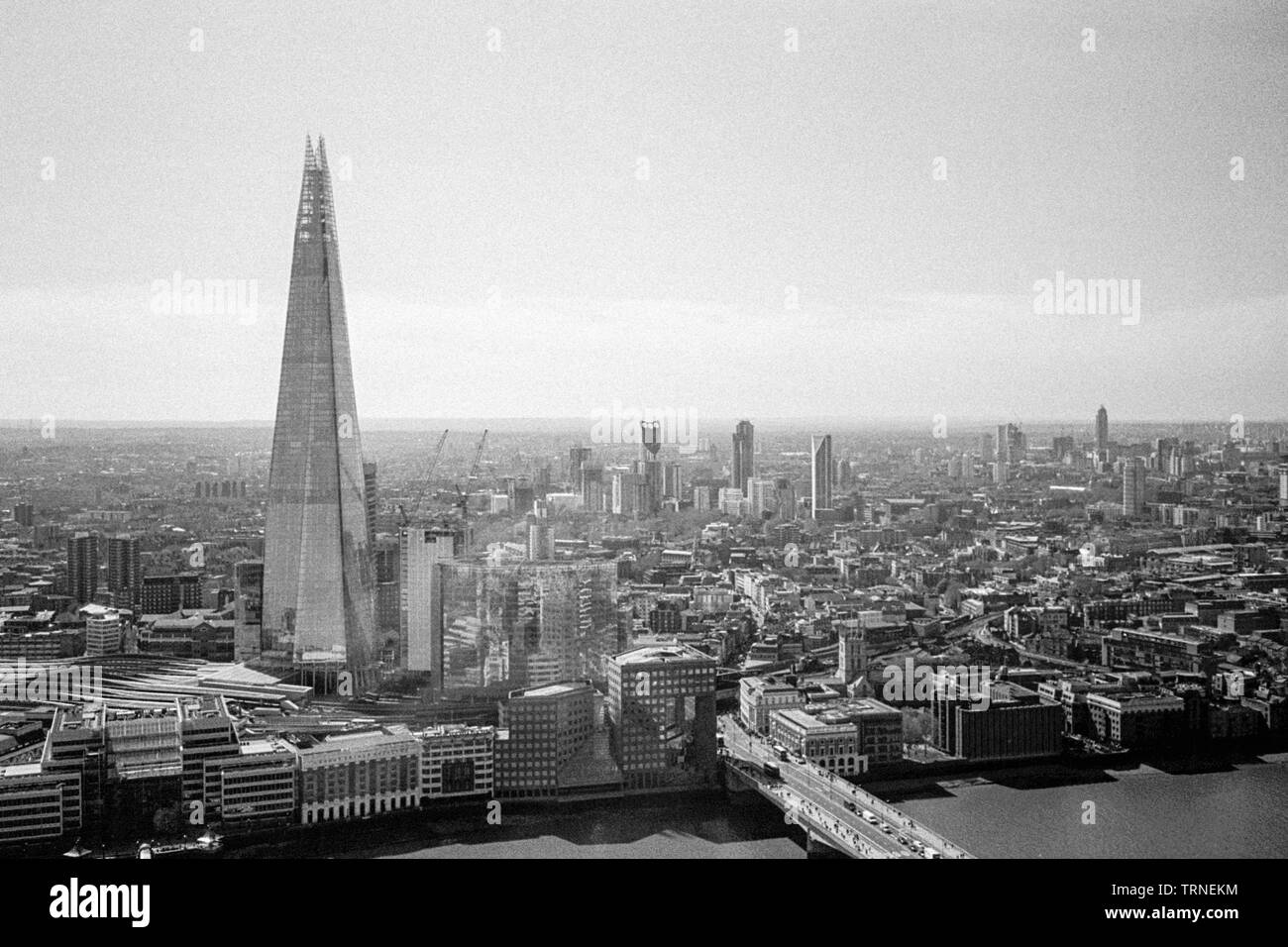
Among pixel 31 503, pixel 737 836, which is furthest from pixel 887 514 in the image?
pixel 31 503

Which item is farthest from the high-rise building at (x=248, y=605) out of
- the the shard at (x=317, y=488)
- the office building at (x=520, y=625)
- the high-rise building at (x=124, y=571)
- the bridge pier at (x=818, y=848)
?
the bridge pier at (x=818, y=848)

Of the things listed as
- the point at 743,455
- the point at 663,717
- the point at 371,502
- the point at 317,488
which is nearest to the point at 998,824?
the point at 663,717

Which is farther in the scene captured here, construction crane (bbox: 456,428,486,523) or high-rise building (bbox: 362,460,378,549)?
high-rise building (bbox: 362,460,378,549)

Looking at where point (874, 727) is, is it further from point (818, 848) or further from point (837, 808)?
point (818, 848)

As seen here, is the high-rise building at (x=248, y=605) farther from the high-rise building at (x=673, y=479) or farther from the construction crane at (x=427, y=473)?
the high-rise building at (x=673, y=479)

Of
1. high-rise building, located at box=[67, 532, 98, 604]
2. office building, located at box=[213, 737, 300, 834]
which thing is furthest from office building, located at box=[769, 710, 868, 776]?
high-rise building, located at box=[67, 532, 98, 604]

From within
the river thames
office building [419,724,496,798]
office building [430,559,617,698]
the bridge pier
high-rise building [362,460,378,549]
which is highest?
high-rise building [362,460,378,549]

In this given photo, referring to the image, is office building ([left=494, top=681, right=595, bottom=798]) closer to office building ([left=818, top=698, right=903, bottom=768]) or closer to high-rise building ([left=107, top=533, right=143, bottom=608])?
office building ([left=818, top=698, right=903, bottom=768])
